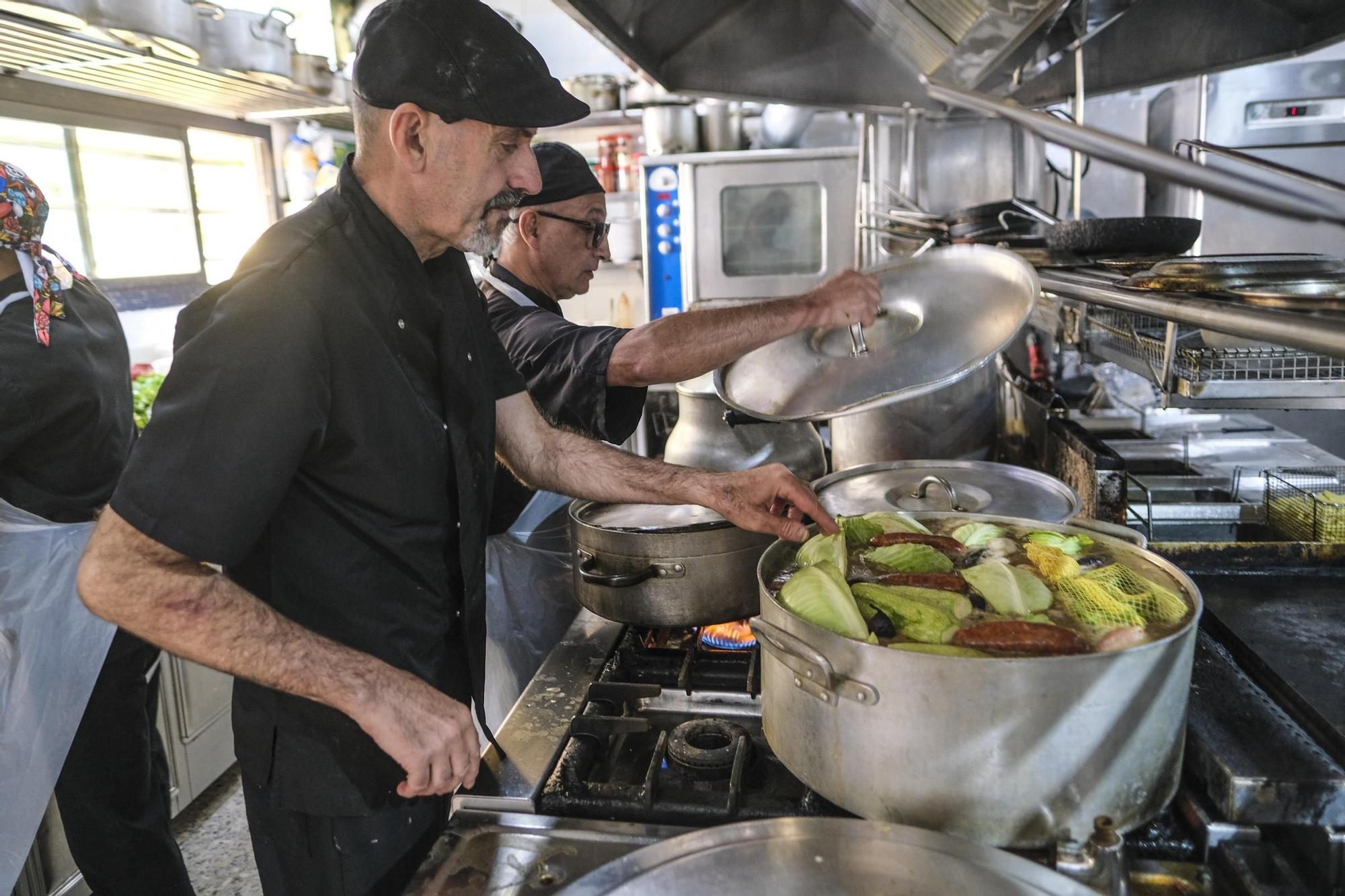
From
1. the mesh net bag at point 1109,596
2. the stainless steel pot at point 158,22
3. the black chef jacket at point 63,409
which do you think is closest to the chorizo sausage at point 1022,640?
the mesh net bag at point 1109,596

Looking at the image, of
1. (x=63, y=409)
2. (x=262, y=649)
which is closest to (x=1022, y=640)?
(x=262, y=649)

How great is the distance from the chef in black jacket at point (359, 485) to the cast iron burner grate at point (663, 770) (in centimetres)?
17

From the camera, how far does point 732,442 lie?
6.15ft

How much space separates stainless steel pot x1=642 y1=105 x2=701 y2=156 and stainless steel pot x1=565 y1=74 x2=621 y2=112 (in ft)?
1.10

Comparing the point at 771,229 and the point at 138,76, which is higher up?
the point at 138,76

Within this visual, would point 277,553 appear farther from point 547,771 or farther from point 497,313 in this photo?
point 497,313

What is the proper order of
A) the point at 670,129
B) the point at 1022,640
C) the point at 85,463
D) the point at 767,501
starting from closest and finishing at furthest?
the point at 1022,640 → the point at 767,501 → the point at 85,463 → the point at 670,129

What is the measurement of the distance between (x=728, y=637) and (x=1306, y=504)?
1.04m

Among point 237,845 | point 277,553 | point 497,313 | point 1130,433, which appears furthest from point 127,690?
point 1130,433

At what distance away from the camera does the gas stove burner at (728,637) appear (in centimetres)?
146

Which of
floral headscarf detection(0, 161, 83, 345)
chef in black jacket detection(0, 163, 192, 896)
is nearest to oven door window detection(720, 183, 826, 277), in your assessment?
chef in black jacket detection(0, 163, 192, 896)

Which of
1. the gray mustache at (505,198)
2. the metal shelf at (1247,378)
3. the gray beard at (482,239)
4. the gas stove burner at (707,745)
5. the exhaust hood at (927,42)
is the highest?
the exhaust hood at (927,42)

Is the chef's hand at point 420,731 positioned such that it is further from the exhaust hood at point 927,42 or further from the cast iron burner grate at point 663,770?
the exhaust hood at point 927,42

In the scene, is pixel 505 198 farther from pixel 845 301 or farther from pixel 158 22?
pixel 158 22
